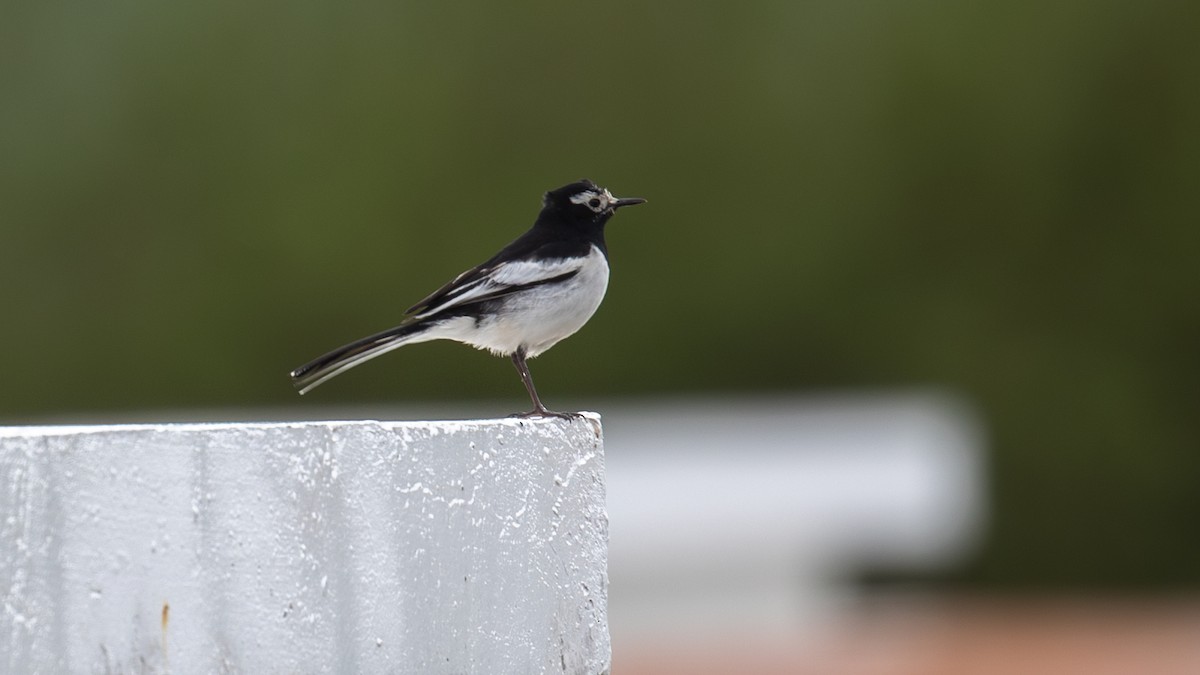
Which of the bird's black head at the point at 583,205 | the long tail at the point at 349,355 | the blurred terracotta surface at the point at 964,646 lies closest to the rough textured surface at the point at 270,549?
the long tail at the point at 349,355

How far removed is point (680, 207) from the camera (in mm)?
18797

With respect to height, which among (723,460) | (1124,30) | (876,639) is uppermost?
(1124,30)

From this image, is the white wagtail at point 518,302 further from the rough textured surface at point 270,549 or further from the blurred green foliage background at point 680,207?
the blurred green foliage background at point 680,207

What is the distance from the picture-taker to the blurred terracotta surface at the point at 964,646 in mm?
12758

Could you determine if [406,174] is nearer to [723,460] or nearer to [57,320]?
[57,320]

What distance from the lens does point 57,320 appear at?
19.0 meters

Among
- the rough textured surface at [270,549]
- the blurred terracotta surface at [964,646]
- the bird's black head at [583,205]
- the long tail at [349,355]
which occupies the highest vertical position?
the bird's black head at [583,205]

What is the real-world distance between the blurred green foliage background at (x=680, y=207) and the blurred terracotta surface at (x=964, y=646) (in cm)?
242

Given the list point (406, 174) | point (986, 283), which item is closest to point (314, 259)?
point (406, 174)

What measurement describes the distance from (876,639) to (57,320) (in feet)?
33.0

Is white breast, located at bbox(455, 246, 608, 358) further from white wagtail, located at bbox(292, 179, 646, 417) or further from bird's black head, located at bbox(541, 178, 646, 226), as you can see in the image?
bird's black head, located at bbox(541, 178, 646, 226)

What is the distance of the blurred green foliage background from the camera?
18.2m

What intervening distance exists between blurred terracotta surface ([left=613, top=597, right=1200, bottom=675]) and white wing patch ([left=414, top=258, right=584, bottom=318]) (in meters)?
7.03

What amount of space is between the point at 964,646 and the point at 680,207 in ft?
21.3
